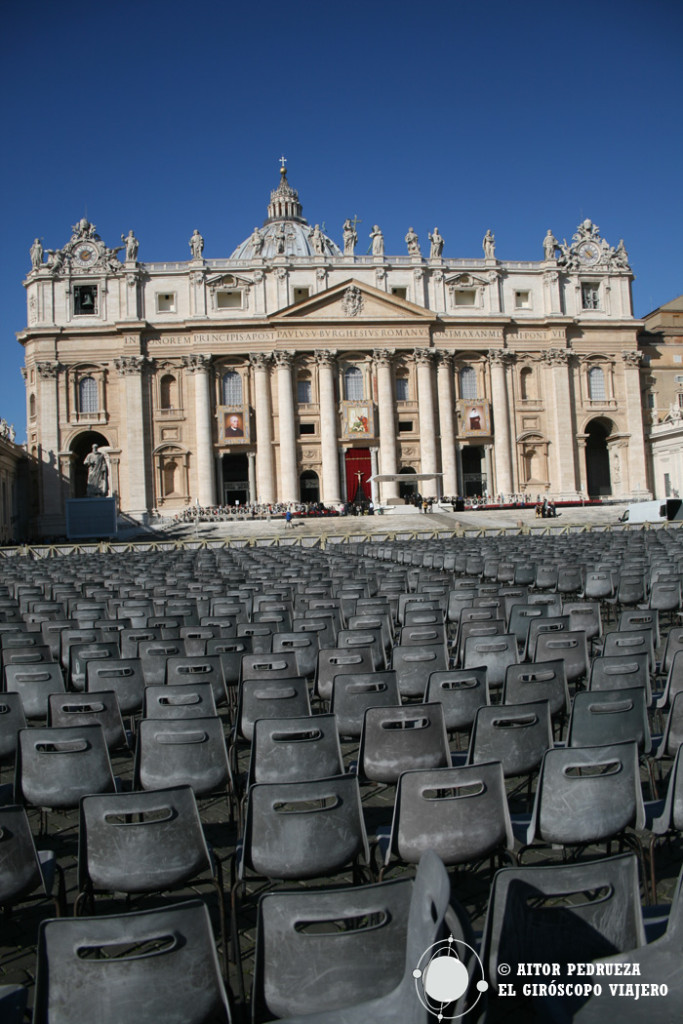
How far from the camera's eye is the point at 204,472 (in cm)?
5966

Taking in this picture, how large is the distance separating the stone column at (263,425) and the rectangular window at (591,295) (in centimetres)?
2932

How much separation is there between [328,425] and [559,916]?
194 feet

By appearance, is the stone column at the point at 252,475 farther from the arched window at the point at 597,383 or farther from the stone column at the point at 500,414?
the arched window at the point at 597,383

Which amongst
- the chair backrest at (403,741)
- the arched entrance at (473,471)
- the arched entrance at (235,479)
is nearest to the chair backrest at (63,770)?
the chair backrest at (403,741)

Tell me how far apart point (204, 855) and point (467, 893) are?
5.61ft

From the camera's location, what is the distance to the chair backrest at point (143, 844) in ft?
12.4

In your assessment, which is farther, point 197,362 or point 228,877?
point 197,362


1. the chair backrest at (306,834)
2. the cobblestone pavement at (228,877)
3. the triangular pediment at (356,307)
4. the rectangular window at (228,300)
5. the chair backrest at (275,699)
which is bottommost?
the cobblestone pavement at (228,877)

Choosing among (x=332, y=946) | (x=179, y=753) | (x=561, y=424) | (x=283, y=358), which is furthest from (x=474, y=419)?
(x=332, y=946)

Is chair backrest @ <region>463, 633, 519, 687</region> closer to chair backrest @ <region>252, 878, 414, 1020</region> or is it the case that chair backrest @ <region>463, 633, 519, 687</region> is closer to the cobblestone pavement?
the cobblestone pavement

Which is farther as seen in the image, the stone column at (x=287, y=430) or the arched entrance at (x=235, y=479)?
the arched entrance at (x=235, y=479)

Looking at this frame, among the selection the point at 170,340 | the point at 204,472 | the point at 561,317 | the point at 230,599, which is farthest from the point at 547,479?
the point at 230,599

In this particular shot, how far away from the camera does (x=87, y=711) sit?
609 cm

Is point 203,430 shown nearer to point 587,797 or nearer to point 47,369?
point 47,369
